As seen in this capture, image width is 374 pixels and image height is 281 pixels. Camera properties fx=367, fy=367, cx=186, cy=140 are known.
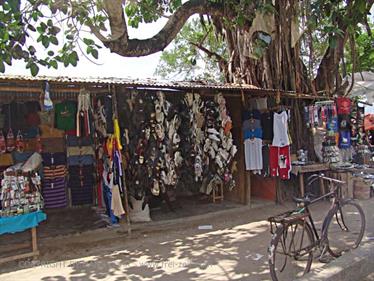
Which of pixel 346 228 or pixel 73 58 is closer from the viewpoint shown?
pixel 73 58

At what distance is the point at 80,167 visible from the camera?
24.0ft

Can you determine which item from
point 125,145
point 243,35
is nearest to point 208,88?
point 125,145

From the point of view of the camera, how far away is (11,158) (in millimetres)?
6824

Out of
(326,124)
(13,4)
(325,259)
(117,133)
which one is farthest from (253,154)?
(13,4)

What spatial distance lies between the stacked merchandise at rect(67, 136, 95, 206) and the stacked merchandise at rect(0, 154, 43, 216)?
7.71 feet

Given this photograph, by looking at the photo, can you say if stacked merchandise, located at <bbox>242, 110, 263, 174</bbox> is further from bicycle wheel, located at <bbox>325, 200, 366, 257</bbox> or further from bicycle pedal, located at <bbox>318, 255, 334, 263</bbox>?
bicycle pedal, located at <bbox>318, 255, 334, 263</bbox>

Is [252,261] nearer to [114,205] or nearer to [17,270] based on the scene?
[114,205]

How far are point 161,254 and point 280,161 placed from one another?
3.31 m

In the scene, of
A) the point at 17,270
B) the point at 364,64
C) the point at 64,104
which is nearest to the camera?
the point at 17,270

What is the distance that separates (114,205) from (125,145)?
3.12 feet

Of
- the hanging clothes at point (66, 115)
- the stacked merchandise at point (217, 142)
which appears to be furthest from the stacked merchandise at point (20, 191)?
the stacked merchandise at point (217, 142)

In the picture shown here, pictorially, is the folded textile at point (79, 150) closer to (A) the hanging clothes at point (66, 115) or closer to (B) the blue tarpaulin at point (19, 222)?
(A) the hanging clothes at point (66, 115)

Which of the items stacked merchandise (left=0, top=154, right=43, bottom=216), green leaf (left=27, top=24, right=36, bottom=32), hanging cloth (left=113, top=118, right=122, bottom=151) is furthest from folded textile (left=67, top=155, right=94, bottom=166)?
green leaf (left=27, top=24, right=36, bottom=32)

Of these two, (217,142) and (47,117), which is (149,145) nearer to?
(217,142)
